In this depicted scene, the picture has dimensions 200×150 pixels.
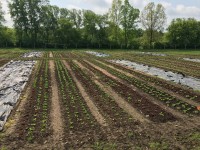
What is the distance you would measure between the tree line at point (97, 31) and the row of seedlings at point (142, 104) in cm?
5543

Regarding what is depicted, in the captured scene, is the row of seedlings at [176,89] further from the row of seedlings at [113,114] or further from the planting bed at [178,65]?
the planting bed at [178,65]

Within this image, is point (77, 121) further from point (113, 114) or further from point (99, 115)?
point (113, 114)

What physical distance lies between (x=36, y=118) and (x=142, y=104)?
16.7 ft

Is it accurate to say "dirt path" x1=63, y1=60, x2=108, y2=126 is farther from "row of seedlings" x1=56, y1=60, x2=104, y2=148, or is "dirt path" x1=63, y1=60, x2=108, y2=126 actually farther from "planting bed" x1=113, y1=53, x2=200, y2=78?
"planting bed" x1=113, y1=53, x2=200, y2=78

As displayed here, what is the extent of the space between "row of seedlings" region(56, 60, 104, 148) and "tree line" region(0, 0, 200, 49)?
5816 cm

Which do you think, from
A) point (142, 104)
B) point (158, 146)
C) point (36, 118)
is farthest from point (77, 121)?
point (142, 104)

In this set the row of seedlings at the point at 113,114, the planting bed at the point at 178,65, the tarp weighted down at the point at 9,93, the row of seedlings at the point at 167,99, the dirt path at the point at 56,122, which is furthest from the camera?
the planting bed at the point at 178,65

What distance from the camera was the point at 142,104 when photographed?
13.2 meters

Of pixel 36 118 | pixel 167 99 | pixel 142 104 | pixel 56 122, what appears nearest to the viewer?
pixel 56 122

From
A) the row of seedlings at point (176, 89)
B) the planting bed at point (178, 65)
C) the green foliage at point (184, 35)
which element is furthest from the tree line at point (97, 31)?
the row of seedlings at point (176, 89)

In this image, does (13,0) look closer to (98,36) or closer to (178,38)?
(98,36)

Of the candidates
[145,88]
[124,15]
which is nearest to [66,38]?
[124,15]

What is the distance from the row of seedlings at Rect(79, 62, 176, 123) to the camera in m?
11.3

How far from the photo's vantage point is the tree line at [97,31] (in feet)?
233
